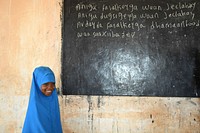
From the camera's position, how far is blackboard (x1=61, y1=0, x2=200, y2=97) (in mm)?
2434

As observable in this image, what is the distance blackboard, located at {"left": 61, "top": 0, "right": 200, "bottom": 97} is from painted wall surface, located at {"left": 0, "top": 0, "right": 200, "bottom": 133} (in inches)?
3.8

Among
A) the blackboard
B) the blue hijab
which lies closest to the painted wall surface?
the blackboard

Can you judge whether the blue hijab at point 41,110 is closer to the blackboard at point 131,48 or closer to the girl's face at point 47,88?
the girl's face at point 47,88

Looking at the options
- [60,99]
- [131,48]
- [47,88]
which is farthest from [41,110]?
[131,48]

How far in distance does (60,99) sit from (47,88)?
0.79 metres

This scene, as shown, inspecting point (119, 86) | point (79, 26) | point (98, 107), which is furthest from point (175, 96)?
point (79, 26)

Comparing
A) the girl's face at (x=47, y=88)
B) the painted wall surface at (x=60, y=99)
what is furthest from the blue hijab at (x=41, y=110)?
the painted wall surface at (x=60, y=99)

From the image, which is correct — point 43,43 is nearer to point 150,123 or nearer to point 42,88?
point 42,88

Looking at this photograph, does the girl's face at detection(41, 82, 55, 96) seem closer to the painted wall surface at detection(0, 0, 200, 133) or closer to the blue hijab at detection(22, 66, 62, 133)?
Result: the blue hijab at detection(22, 66, 62, 133)

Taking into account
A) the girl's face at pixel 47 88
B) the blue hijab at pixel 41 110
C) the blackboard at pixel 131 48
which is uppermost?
the blackboard at pixel 131 48

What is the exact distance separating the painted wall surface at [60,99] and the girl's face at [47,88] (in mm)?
742

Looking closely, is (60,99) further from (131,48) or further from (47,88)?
(131,48)

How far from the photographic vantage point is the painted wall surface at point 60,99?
246 centimetres

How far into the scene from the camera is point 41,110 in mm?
1831
